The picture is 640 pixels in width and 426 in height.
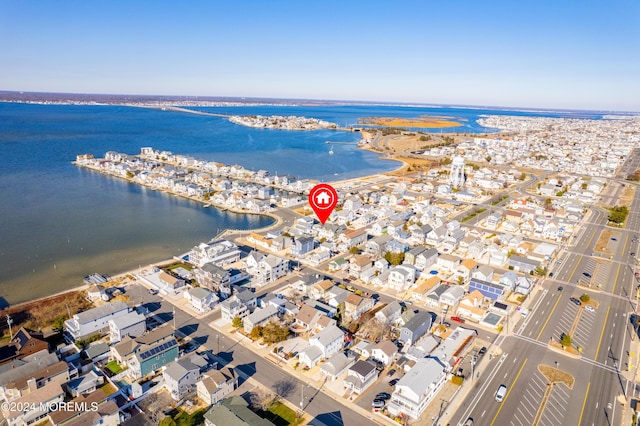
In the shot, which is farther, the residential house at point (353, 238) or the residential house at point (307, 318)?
the residential house at point (353, 238)

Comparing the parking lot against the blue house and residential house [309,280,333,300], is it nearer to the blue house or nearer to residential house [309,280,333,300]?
the blue house

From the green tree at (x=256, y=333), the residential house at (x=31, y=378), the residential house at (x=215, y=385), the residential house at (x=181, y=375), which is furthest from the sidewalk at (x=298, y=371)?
the residential house at (x=31, y=378)

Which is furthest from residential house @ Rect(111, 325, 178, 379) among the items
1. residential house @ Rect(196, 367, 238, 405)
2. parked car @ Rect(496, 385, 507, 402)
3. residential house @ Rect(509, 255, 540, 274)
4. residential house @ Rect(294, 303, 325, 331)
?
residential house @ Rect(509, 255, 540, 274)

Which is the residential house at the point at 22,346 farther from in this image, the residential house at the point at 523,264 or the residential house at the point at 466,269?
the residential house at the point at 523,264

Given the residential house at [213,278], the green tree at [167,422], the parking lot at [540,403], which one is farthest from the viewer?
the residential house at [213,278]

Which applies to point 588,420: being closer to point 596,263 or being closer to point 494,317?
point 494,317

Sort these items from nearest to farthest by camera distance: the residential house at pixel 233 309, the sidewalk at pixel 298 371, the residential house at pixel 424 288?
the sidewalk at pixel 298 371 → the residential house at pixel 233 309 → the residential house at pixel 424 288

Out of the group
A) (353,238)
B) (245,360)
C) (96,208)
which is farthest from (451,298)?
(96,208)
